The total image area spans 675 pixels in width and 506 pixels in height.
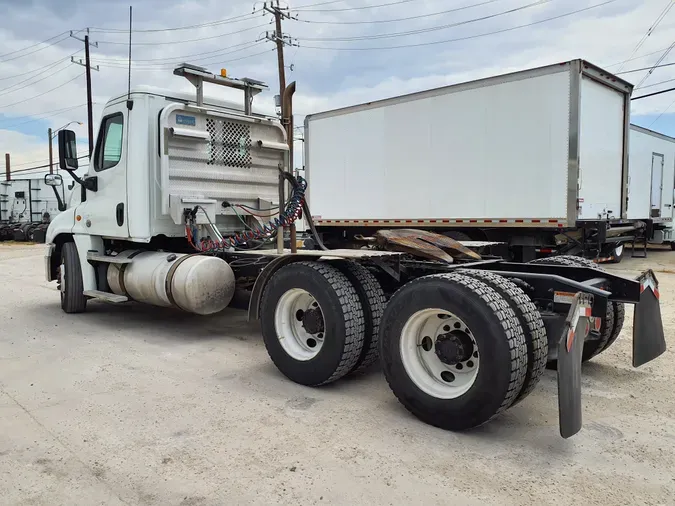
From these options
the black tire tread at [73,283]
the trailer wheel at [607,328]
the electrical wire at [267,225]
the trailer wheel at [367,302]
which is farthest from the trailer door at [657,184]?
the black tire tread at [73,283]

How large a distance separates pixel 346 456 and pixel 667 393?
109 inches

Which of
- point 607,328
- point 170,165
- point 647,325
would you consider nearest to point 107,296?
point 170,165

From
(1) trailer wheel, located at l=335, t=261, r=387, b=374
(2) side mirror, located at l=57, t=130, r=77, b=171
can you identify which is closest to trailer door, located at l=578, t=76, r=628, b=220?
(1) trailer wheel, located at l=335, t=261, r=387, b=374

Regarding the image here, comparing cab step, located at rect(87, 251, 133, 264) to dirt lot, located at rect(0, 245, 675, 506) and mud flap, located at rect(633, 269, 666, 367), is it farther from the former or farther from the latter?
mud flap, located at rect(633, 269, 666, 367)

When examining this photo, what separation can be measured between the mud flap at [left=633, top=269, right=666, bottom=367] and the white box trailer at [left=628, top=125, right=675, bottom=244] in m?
10.7

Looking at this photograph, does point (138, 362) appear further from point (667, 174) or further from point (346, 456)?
point (667, 174)

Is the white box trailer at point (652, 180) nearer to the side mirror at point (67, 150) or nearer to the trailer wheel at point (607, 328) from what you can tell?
the trailer wheel at point (607, 328)

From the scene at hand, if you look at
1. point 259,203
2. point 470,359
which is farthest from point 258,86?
point 470,359

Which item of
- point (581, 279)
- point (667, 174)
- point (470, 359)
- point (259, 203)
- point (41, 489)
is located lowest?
point (41, 489)

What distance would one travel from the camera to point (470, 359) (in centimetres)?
366

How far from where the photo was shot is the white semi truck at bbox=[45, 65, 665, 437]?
3396mm

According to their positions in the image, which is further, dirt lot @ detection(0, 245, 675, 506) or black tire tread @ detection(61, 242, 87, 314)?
black tire tread @ detection(61, 242, 87, 314)

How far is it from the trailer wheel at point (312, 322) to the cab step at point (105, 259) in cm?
296

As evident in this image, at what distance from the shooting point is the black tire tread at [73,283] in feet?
24.6
